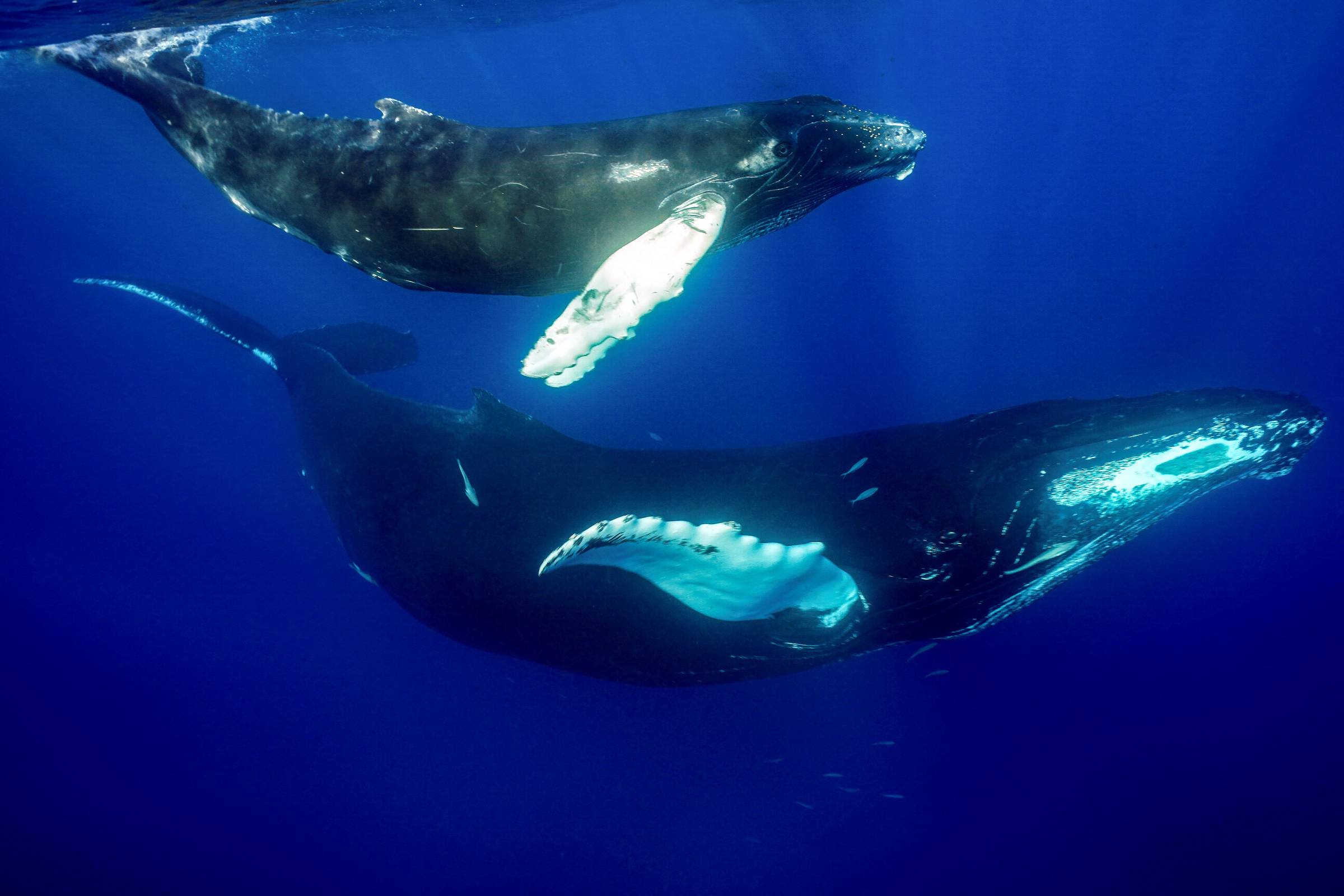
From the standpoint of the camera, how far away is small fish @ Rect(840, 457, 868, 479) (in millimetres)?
5020

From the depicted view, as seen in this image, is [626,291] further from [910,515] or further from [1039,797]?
[1039,797]

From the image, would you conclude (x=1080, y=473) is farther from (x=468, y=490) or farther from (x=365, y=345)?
(x=365, y=345)

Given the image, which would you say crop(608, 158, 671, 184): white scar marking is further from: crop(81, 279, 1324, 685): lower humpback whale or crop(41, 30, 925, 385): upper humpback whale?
crop(81, 279, 1324, 685): lower humpback whale

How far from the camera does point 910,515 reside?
4637 mm

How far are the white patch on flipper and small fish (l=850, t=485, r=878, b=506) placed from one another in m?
0.69

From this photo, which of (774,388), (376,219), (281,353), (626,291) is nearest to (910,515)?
(626,291)

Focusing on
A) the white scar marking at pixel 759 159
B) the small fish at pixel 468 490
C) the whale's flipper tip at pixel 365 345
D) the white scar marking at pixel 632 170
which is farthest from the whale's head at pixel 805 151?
the whale's flipper tip at pixel 365 345

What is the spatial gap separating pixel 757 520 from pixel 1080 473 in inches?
90.4

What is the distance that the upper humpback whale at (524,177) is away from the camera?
4102 mm

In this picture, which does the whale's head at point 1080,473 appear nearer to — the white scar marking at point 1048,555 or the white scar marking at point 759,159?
the white scar marking at point 1048,555

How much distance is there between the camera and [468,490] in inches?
227

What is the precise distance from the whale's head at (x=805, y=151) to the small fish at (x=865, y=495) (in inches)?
92.3

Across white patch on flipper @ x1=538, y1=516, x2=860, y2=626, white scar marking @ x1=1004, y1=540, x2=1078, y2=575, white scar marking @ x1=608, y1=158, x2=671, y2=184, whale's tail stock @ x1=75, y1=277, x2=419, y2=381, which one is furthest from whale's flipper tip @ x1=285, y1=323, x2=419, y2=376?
white scar marking @ x1=1004, y1=540, x2=1078, y2=575

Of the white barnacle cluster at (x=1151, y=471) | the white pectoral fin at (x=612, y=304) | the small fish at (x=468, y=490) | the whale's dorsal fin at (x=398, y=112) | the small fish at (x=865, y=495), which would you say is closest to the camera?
the white pectoral fin at (x=612, y=304)
